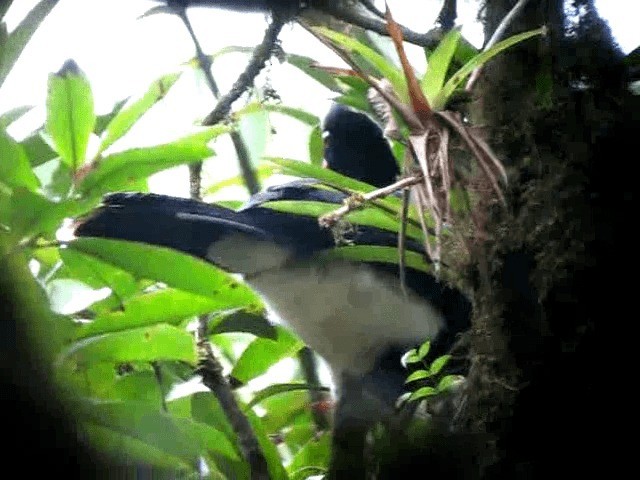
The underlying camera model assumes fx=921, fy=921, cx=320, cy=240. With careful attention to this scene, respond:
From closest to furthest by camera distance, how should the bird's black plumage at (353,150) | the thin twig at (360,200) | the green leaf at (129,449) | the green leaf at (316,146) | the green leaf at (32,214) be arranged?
the green leaf at (129,449)
the green leaf at (32,214)
the thin twig at (360,200)
the green leaf at (316,146)
the bird's black plumage at (353,150)

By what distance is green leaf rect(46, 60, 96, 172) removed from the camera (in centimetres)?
70

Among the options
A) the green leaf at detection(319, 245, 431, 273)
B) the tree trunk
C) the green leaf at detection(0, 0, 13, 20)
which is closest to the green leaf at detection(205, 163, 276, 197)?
the green leaf at detection(319, 245, 431, 273)

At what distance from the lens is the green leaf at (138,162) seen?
72 cm

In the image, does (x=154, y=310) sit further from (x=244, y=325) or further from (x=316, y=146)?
(x=316, y=146)

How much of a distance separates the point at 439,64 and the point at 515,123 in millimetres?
95

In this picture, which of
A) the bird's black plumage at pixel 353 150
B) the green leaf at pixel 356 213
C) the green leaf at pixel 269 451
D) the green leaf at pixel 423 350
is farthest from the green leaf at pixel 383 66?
the bird's black plumage at pixel 353 150

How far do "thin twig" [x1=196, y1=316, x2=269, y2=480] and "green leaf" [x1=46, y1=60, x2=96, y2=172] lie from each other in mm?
204

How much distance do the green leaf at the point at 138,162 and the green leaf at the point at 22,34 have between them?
0.10 m

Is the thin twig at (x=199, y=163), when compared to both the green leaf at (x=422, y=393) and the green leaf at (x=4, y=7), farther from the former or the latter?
the green leaf at (x=422, y=393)

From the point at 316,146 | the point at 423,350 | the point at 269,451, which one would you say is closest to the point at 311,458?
the point at 269,451

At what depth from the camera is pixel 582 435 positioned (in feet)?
2.16

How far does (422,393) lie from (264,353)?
0.61 ft

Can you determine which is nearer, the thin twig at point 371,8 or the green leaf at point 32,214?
the green leaf at point 32,214

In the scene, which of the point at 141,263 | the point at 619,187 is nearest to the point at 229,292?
the point at 141,263
